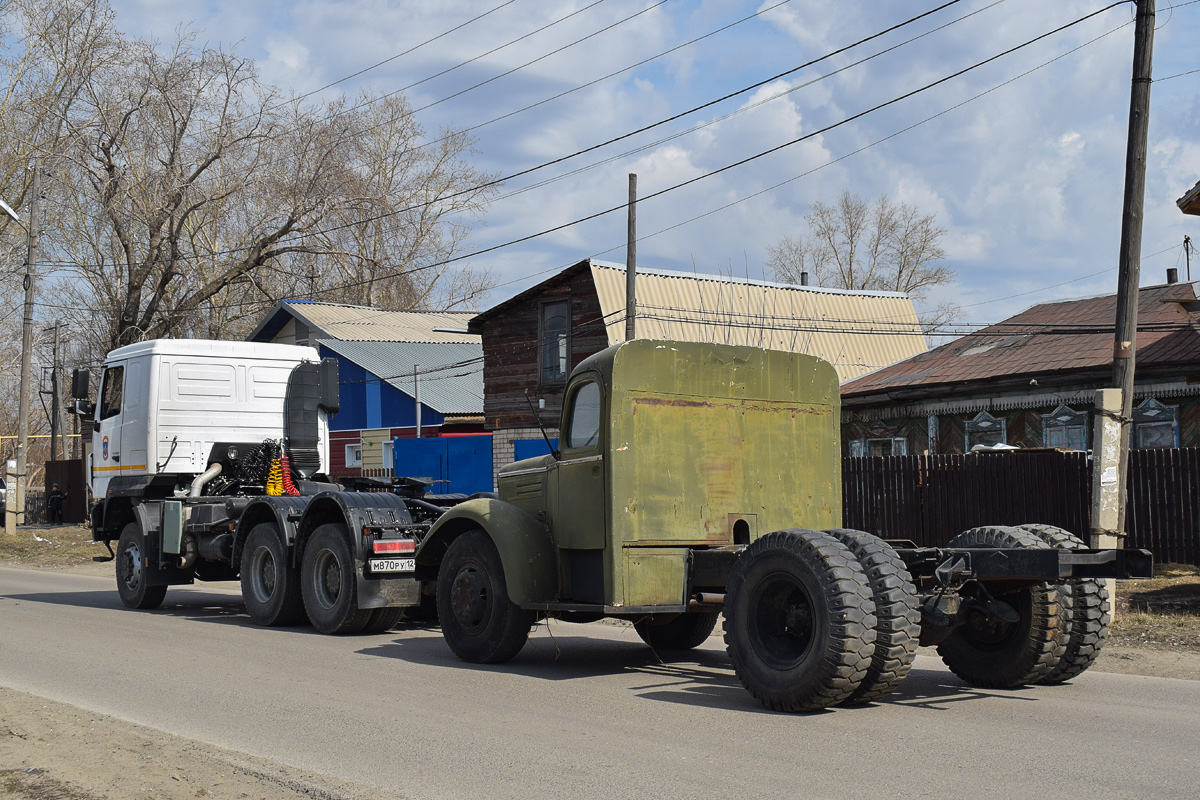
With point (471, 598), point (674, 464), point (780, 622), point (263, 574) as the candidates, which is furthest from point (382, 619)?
point (780, 622)

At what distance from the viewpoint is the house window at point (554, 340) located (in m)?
33.3

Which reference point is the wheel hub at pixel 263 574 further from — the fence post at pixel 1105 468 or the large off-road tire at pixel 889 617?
the fence post at pixel 1105 468

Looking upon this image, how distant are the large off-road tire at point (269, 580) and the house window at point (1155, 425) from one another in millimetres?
15721

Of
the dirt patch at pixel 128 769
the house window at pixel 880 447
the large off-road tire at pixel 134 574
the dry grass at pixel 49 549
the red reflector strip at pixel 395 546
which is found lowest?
the dry grass at pixel 49 549

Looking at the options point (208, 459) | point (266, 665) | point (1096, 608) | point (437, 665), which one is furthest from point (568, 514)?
point (208, 459)

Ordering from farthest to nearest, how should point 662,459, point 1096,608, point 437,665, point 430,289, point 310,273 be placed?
point 430,289 → point 310,273 → point 437,665 → point 662,459 → point 1096,608

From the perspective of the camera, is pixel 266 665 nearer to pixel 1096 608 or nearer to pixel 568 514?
pixel 568 514

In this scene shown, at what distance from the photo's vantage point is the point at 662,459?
9078 mm

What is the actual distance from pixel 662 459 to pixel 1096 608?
332cm

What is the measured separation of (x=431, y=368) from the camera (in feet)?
151

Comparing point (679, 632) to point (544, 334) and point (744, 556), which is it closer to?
point (744, 556)

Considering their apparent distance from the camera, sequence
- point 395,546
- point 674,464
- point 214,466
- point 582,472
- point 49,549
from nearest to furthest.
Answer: point 674,464
point 582,472
point 395,546
point 214,466
point 49,549

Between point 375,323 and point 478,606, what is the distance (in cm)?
3952

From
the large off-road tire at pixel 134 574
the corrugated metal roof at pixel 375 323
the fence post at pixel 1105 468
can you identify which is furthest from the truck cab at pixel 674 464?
the corrugated metal roof at pixel 375 323
